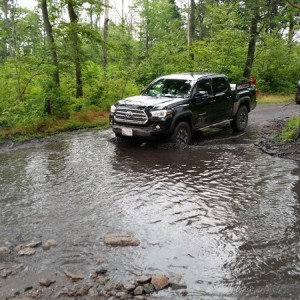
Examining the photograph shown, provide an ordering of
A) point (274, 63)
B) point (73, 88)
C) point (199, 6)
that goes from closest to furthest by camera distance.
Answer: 1. point (73, 88)
2. point (274, 63)
3. point (199, 6)

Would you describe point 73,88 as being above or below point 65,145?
above

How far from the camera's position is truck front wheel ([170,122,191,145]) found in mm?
9141

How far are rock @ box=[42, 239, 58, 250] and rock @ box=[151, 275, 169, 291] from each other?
146cm

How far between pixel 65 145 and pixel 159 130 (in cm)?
312

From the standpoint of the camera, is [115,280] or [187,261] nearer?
[115,280]

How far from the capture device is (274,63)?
24.1 m

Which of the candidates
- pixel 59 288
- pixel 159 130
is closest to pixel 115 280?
pixel 59 288

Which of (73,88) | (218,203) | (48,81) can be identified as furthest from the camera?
(73,88)

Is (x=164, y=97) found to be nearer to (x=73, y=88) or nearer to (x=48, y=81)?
(x=48, y=81)

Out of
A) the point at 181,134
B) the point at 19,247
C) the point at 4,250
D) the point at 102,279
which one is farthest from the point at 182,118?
the point at 102,279

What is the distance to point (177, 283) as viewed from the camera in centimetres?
371

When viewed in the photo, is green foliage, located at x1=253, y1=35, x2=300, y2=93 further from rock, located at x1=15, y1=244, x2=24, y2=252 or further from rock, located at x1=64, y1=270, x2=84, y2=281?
rock, located at x1=64, y1=270, x2=84, y2=281

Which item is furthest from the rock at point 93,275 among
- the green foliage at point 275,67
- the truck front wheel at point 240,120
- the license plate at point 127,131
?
the green foliage at point 275,67

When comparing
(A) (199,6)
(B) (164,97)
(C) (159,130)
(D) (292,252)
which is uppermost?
(A) (199,6)
